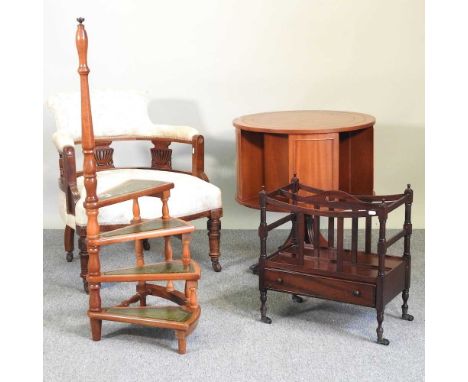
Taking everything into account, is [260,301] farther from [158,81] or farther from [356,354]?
[158,81]

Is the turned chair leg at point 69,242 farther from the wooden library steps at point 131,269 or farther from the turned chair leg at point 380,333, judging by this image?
the turned chair leg at point 380,333

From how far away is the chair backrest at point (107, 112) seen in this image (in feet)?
15.2

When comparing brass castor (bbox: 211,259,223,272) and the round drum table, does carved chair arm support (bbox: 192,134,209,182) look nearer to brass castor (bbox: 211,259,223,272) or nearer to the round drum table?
the round drum table

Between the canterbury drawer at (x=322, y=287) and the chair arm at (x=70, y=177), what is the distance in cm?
114

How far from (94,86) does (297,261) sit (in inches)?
95.4

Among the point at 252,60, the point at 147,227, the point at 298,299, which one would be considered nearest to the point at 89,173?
the point at 147,227

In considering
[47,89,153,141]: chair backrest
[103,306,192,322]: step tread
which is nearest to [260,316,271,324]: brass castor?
[103,306,192,322]: step tread

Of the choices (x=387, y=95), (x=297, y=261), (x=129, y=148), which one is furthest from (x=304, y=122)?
(x=129, y=148)

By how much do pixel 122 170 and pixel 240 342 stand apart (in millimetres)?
1494

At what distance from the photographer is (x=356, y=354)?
348cm

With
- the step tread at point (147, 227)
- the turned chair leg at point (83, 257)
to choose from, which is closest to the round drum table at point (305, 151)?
the step tread at point (147, 227)

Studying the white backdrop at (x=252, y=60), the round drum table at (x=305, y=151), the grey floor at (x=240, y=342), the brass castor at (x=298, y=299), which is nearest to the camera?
the grey floor at (x=240, y=342)

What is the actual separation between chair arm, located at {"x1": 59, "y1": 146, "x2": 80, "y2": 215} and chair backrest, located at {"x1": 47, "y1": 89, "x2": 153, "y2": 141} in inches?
14.1

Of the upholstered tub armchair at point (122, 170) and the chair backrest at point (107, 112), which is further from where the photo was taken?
the chair backrest at point (107, 112)
